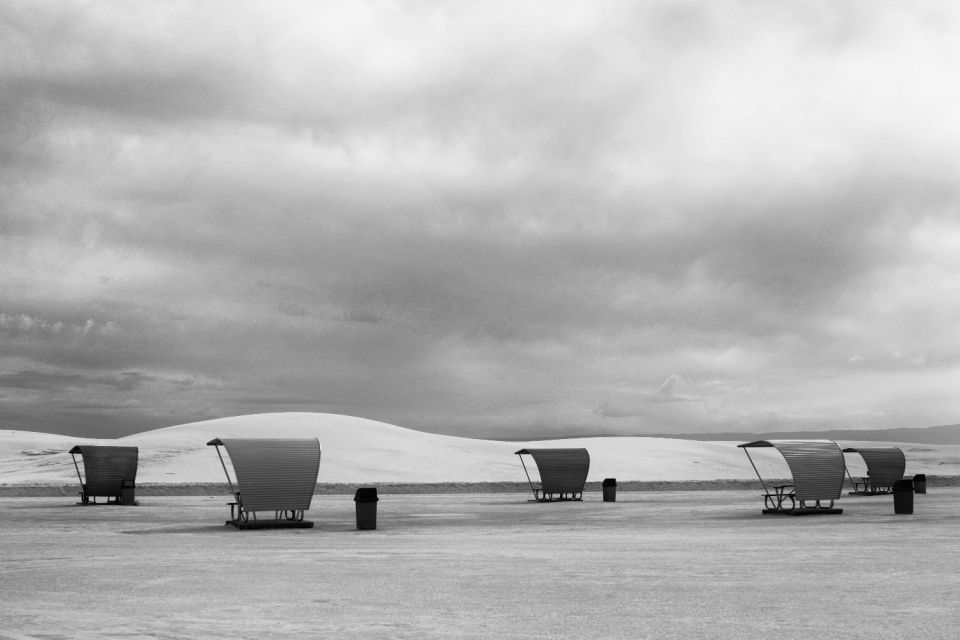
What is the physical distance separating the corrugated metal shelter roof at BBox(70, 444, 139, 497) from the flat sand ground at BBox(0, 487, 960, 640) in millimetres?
9871

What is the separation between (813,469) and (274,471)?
12676 mm

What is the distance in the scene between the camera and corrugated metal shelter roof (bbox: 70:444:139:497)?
1297 inches

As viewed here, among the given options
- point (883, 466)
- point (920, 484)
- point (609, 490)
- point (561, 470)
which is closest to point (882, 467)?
point (883, 466)

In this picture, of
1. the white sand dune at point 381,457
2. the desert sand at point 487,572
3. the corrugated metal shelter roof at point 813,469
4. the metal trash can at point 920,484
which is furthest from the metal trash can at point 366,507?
the white sand dune at point 381,457

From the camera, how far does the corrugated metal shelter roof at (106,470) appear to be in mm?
32938

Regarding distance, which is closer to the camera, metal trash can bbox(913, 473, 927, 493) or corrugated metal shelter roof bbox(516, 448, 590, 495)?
corrugated metal shelter roof bbox(516, 448, 590, 495)

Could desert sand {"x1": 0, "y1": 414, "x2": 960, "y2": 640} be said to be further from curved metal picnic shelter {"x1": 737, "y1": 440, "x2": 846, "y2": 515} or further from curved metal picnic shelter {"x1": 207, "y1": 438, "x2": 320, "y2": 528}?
curved metal picnic shelter {"x1": 737, "y1": 440, "x2": 846, "y2": 515}

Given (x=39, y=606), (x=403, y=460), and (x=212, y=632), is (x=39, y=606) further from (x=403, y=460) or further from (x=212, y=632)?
(x=403, y=460)

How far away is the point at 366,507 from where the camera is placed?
20.4 meters

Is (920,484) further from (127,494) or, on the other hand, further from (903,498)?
(127,494)

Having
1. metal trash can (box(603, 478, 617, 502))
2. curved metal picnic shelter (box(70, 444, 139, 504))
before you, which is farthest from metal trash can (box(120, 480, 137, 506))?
metal trash can (box(603, 478, 617, 502))

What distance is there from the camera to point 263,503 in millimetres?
21938

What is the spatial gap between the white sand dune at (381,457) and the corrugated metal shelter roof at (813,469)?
2370 cm

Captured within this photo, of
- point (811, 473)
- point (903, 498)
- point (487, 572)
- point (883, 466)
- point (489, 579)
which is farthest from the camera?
point (883, 466)
